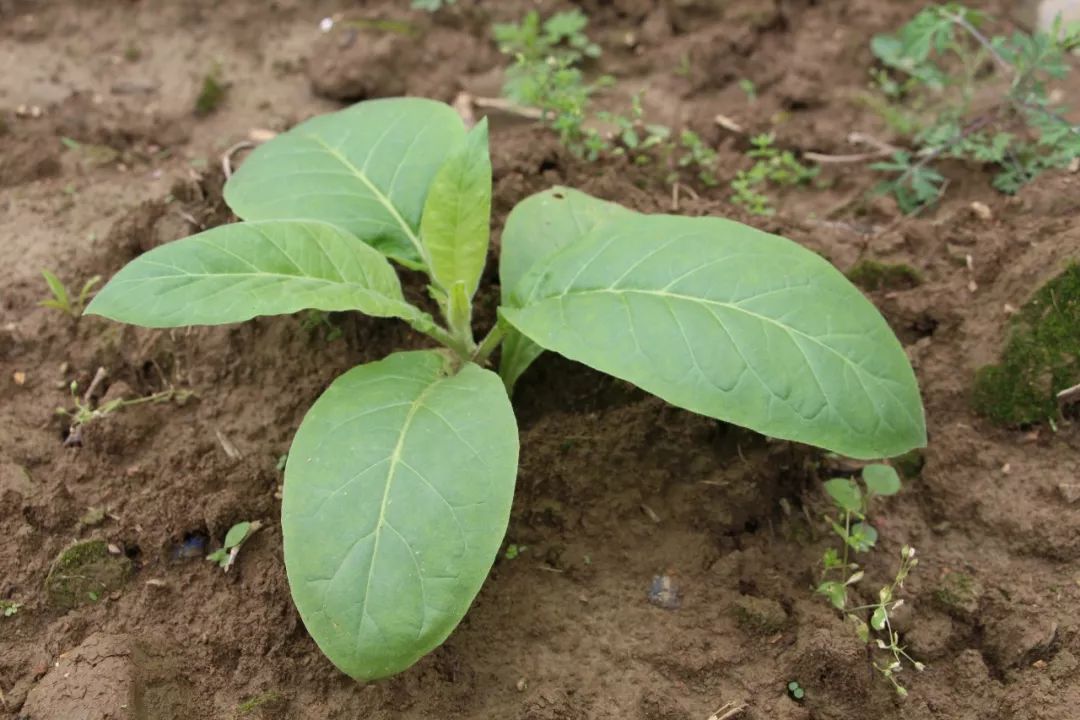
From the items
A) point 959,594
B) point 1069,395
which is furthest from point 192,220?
point 1069,395

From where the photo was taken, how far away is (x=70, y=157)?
321 centimetres

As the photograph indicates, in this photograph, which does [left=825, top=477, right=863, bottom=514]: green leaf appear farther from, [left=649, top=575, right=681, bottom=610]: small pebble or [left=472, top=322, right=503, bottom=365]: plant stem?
[left=472, top=322, right=503, bottom=365]: plant stem

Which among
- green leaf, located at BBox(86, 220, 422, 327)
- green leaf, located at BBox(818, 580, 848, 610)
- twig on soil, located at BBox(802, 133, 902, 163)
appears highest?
green leaf, located at BBox(86, 220, 422, 327)

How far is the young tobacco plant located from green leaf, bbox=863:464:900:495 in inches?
11.5

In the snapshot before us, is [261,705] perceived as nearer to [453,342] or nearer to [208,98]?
[453,342]

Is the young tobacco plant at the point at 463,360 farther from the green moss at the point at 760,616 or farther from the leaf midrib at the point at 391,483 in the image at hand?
the green moss at the point at 760,616

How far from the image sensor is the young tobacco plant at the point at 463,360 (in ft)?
5.62

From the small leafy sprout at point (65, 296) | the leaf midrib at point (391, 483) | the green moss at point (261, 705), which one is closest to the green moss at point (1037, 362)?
the leaf midrib at point (391, 483)

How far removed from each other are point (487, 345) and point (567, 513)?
461 mm

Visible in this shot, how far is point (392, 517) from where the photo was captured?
175cm

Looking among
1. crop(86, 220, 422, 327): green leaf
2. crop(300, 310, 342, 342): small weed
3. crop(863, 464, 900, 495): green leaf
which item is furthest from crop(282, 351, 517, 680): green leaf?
crop(863, 464, 900, 495): green leaf

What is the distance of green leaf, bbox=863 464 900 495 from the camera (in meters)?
2.19

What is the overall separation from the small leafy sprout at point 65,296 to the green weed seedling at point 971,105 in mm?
2473

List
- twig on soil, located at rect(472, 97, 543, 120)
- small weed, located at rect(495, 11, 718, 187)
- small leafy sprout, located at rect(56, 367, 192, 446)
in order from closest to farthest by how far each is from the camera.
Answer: small leafy sprout, located at rect(56, 367, 192, 446) < small weed, located at rect(495, 11, 718, 187) < twig on soil, located at rect(472, 97, 543, 120)
